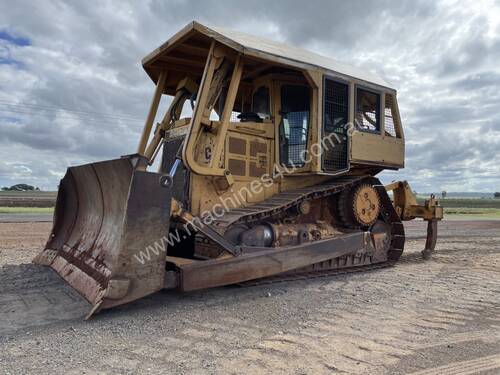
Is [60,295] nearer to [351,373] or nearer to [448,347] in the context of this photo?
[351,373]

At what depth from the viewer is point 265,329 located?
4246 millimetres

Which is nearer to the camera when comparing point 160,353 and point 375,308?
point 160,353

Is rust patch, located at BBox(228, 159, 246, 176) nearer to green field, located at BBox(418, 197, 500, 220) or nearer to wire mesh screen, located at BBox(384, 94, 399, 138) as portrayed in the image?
wire mesh screen, located at BBox(384, 94, 399, 138)

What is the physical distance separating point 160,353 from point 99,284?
150cm

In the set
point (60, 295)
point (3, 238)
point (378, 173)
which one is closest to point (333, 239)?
point (378, 173)

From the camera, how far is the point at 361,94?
767 cm

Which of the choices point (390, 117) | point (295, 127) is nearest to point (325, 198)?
point (295, 127)

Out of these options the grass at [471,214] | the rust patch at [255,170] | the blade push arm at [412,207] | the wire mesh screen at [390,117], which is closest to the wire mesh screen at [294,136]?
the rust patch at [255,170]

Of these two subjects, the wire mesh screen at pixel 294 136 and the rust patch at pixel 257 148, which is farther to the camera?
the wire mesh screen at pixel 294 136

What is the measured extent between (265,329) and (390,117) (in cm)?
548

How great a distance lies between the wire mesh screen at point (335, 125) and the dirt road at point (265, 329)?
6.45ft

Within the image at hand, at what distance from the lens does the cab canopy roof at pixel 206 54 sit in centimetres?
590

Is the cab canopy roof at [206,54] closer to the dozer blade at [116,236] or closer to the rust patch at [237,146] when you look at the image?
the rust patch at [237,146]

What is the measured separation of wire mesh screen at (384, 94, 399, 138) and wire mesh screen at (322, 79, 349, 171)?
4.37ft
